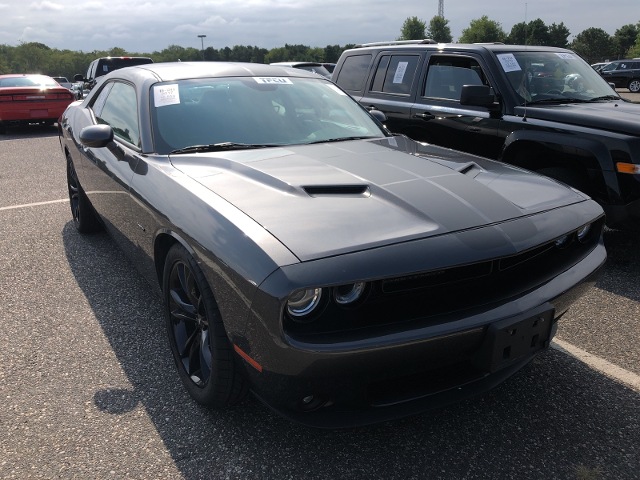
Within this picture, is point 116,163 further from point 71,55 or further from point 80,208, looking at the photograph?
point 71,55

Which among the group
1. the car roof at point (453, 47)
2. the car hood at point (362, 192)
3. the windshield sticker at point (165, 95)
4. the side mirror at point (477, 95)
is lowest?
the car hood at point (362, 192)

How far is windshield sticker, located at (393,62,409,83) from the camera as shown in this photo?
→ 19.2ft

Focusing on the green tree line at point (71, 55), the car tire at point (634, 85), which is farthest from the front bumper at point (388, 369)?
the green tree line at point (71, 55)

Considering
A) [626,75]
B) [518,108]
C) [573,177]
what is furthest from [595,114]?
[626,75]

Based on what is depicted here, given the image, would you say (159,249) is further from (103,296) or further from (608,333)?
(608,333)

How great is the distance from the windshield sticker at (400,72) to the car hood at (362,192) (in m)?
2.92

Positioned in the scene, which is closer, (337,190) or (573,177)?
(337,190)

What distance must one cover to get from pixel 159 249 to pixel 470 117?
132 inches

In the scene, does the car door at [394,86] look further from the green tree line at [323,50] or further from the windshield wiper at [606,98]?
the green tree line at [323,50]

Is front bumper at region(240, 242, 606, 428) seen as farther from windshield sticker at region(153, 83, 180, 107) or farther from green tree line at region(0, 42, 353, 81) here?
green tree line at region(0, 42, 353, 81)

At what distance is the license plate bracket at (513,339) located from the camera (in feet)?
6.61

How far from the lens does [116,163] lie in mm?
3404

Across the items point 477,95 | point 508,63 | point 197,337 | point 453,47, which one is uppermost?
point 453,47

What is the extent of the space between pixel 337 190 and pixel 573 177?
2703 mm
